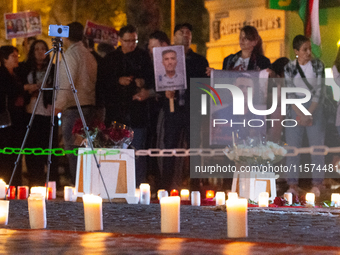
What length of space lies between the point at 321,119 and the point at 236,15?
5.24ft

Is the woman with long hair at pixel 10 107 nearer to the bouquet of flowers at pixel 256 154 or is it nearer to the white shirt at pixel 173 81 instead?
the white shirt at pixel 173 81

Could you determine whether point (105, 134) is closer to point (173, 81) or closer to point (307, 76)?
point (173, 81)

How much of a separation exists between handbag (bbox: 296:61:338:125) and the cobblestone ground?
2.38 m

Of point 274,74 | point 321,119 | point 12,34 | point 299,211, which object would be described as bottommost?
point 299,211

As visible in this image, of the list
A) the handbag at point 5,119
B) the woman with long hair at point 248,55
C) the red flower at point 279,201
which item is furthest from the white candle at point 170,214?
the handbag at point 5,119

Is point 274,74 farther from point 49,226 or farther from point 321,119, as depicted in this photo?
point 49,226

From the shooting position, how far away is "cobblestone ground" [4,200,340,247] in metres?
2.35

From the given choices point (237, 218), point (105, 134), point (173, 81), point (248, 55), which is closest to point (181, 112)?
point (173, 81)

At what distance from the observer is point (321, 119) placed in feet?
19.8

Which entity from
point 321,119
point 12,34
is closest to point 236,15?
point 321,119

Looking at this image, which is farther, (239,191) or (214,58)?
(214,58)

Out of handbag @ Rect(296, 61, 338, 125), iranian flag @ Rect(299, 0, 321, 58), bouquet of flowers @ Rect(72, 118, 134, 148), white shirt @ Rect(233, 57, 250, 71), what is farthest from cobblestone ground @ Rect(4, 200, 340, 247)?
iranian flag @ Rect(299, 0, 321, 58)

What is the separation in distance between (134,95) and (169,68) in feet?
1.78

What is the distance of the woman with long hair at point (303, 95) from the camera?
19.7ft
